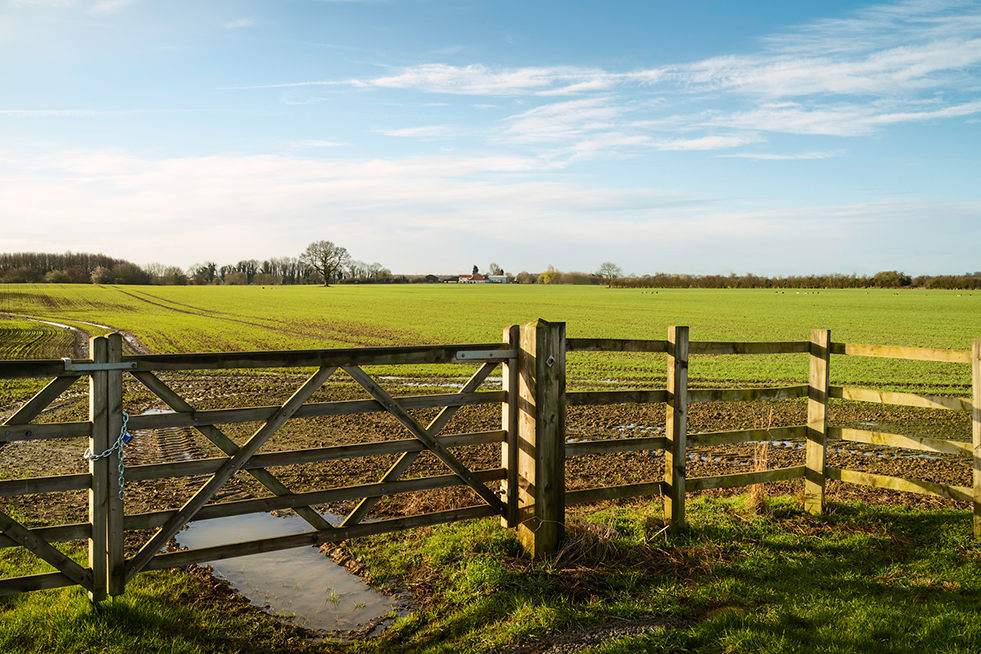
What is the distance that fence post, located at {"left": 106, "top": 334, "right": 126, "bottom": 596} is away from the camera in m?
4.77

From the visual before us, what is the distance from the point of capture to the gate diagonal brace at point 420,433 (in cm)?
542

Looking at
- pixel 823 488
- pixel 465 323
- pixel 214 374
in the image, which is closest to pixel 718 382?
pixel 823 488

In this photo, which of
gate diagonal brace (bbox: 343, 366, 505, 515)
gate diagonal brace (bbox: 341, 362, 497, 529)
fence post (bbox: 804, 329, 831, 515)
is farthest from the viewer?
fence post (bbox: 804, 329, 831, 515)

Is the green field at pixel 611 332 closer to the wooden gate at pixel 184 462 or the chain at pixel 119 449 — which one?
the wooden gate at pixel 184 462

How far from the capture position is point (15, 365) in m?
4.55

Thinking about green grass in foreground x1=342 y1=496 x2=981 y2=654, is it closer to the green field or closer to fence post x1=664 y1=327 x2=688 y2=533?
fence post x1=664 y1=327 x2=688 y2=533

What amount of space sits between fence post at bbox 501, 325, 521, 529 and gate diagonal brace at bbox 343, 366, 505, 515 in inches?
4.4

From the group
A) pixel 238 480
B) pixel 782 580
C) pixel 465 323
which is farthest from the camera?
pixel 465 323

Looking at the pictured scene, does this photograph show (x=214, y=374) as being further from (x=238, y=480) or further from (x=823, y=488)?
(x=823, y=488)

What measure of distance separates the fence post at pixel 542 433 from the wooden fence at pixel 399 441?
14 mm

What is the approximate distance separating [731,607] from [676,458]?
5.92 ft

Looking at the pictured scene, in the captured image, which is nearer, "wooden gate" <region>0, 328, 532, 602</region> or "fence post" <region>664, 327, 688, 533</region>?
"wooden gate" <region>0, 328, 532, 602</region>

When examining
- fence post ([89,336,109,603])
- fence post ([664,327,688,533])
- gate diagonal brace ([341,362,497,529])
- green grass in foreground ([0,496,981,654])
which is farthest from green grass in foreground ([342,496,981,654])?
fence post ([89,336,109,603])

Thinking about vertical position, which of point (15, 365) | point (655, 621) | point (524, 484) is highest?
point (15, 365)
